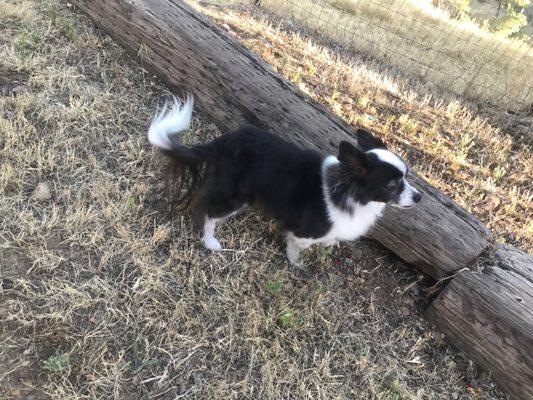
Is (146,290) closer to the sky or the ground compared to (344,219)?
closer to the ground

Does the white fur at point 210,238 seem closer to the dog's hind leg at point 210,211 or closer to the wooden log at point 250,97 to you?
the dog's hind leg at point 210,211

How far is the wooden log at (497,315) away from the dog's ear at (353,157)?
1.08 m

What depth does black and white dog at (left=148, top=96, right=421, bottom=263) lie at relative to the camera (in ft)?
9.29

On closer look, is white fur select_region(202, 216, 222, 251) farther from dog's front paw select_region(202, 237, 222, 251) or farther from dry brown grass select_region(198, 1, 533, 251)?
dry brown grass select_region(198, 1, 533, 251)

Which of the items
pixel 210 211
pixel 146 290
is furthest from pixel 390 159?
pixel 146 290

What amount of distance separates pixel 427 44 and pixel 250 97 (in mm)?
6752

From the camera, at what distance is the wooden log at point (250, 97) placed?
3115 millimetres

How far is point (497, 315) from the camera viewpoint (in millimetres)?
2908

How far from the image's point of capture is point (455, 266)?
309 cm

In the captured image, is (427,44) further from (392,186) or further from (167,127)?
(167,127)

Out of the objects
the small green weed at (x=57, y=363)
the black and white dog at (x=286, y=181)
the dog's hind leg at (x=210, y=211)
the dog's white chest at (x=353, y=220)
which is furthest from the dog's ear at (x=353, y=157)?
the small green weed at (x=57, y=363)

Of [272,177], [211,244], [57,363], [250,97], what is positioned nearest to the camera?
[57,363]

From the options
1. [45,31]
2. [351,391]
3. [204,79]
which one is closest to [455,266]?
[351,391]

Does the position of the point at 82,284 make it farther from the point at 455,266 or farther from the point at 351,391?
the point at 455,266
